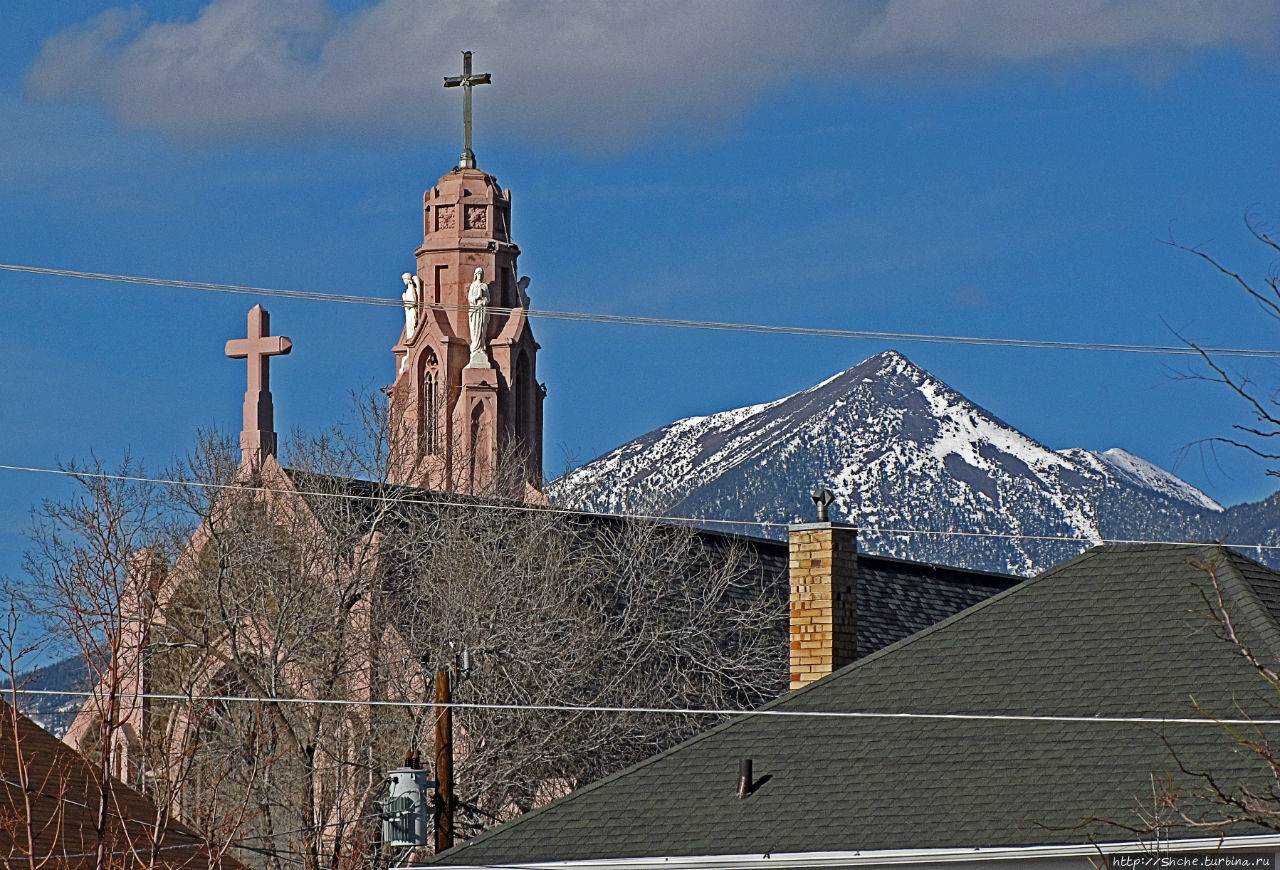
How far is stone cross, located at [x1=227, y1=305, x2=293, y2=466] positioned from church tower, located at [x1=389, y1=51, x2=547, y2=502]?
780 cm

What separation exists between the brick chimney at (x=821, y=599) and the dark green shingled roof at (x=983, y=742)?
13.2 feet

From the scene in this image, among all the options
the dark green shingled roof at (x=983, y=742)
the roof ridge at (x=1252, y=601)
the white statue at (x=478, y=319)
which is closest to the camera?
the dark green shingled roof at (x=983, y=742)

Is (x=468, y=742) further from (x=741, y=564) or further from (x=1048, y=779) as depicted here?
(x=1048, y=779)

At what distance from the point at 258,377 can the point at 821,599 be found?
16380 mm

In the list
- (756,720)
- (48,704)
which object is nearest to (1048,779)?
(756,720)

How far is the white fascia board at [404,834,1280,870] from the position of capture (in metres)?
16.9

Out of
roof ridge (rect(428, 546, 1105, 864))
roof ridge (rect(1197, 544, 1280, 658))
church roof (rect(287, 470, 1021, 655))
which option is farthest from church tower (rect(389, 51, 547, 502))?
roof ridge (rect(1197, 544, 1280, 658))

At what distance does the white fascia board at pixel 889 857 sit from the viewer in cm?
1686

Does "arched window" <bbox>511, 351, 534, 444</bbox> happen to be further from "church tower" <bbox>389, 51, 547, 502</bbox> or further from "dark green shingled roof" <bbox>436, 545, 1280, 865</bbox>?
"dark green shingled roof" <bbox>436, 545, 1280, 865</bbox>

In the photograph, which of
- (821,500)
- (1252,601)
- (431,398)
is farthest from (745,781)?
(431,398)

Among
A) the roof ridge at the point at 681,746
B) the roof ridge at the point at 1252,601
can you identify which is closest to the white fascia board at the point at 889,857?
the roof ridge at the point at 681,746

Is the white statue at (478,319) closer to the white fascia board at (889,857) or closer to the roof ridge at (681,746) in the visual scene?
the roof ridge at (681,746)

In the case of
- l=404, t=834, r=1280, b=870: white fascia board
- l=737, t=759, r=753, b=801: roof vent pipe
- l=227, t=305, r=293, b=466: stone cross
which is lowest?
l=404, t=834, r=1280, b=870: white fascia board

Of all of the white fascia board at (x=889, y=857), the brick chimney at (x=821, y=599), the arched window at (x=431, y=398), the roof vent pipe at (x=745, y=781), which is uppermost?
the arched window at (x=431, y=398)
